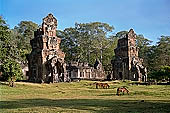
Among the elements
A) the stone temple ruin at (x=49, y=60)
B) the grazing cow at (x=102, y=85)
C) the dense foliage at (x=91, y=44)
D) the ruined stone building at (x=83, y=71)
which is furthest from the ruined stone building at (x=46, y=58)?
the dense foliage at (x=91, y=44)

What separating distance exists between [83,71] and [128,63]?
511 inches

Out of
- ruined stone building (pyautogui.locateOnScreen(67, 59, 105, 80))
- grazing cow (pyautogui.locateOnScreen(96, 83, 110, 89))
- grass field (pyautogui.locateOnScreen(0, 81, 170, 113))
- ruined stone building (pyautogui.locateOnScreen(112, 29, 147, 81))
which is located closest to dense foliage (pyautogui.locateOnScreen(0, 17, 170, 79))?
ruined stone building (pyautogui.locateOnScreen(67, 59, 105, 80))

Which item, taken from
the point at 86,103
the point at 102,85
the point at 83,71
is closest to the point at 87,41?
the point at 83,71

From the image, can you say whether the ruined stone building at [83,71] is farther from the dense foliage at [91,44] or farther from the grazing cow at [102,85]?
the grazing cow at [102,85]

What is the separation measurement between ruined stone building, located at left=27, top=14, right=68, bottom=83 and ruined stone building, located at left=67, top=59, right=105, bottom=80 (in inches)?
595

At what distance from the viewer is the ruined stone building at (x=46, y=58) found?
37.0m

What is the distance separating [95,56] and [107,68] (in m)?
4.39

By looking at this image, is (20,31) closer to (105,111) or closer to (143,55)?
(143,55)

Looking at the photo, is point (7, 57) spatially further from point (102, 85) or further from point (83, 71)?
point (83, 71)

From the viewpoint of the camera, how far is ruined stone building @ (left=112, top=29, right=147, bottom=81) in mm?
44344

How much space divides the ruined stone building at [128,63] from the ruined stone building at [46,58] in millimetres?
12469

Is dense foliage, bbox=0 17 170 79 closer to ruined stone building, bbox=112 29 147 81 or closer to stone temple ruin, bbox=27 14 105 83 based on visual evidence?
ruined stone building, bbox=112 29 147 81

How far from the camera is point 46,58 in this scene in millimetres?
37562

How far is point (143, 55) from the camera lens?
68.2 m
